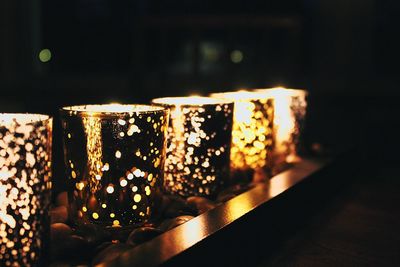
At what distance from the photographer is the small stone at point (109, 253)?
87 cm

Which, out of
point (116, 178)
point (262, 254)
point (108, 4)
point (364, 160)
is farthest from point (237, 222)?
point (108, 4)

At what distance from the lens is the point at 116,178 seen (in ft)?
3.19

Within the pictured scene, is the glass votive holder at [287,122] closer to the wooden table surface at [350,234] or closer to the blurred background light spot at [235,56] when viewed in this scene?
the wooden table surface at [350,234]

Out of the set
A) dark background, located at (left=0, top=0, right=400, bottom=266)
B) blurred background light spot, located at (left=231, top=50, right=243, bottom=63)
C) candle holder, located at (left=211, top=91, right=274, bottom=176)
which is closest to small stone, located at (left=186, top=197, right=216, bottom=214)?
candle holder, located at (left=211, top=91, right=274, bottom=176)

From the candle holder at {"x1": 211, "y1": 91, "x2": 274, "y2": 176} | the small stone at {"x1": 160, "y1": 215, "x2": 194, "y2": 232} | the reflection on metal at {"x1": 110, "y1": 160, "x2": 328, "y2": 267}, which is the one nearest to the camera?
the reflection on metal at {"x1": 110, "y1": 160, "x2": 328, "y2": 267}

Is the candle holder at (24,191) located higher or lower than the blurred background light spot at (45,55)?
lower

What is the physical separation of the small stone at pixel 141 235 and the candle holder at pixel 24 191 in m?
0.17

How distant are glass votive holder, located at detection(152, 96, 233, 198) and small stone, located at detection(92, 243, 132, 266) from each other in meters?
0.32

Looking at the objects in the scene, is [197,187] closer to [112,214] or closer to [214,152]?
[214,152]

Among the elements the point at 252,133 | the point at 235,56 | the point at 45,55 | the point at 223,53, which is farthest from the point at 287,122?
the point at 45,55

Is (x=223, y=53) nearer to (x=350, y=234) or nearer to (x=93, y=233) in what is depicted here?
(x=350, y=234)

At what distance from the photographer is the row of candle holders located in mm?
798

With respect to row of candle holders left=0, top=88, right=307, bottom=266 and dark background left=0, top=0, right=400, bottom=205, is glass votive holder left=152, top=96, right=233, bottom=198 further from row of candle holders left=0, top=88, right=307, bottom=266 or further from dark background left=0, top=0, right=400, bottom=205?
dark background left=0, top=0, right=400, bottom=205

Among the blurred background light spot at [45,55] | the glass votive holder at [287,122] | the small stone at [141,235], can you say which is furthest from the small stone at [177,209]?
the blurred background light spot at [45,55]
